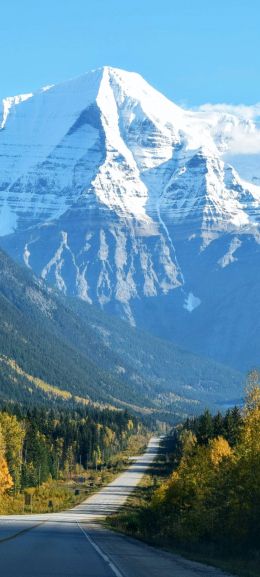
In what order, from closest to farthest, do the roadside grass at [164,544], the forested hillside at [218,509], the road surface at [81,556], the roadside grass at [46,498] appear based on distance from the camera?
the road surface at [81,556], the roadside grass at [164,544], the forested hillside at [218,509], the roadside grass at [46,498]

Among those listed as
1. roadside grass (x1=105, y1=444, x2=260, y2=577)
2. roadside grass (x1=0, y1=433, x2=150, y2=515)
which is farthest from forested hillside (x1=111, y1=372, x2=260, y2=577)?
roadside grass (x1=0, y1=433, x2=150, y2=515)

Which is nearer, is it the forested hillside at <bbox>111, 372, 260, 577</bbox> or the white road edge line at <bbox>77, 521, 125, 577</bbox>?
the white road edge line at <bbox>77, 521, 125, 577</bbox>

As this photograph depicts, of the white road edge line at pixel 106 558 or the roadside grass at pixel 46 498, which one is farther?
the roadside grass at pixel 46 498

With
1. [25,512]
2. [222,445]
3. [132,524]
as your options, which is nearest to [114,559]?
[132,524]

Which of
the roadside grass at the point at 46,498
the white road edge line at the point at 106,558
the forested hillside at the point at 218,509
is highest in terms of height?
the roadside grass at the point at 46,498

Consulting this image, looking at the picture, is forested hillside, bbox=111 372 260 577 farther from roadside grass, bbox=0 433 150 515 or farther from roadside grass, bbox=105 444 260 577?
roadside grass, bbox=0 433 150 515

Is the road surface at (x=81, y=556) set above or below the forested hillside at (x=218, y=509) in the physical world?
below

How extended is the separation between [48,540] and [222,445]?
41.1 meters

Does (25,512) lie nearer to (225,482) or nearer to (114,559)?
(225,482)

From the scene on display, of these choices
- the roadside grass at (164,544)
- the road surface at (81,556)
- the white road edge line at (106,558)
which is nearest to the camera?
Answer: the white road edge line at (106,558)

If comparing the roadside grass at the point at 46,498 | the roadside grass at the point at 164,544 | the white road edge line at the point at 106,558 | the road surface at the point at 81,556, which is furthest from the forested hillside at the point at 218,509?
the roadside grass at the point at 46,498

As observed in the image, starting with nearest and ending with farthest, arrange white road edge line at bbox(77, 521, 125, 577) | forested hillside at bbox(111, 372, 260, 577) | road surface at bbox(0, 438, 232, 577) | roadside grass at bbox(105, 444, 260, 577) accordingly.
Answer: white road edge line at bbox(77, 521, 125, 577) → road surface at bbox(0, 438, 232, 577) → roadside grass at bbox(105, 444, 260, 577) → forested hillside at bbox(111, 372, 260, 577)

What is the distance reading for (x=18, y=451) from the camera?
178 m

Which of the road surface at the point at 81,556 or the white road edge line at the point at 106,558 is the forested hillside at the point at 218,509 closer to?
the road surface at the point at 81,556
